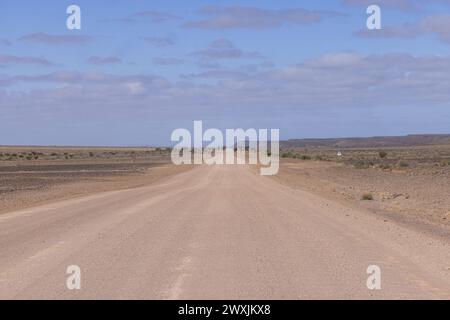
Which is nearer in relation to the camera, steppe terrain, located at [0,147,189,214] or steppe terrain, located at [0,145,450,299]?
steppe terrain, located at [0,145,450,299]

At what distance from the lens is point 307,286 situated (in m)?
8.79

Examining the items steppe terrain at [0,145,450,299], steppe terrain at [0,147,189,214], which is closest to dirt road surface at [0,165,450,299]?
steppe terrain at [0,145,450,299]

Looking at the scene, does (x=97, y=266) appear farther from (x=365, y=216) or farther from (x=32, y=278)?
(x=365, y=216)

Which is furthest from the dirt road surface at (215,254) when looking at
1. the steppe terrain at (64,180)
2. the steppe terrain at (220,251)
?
the steppe terrain at (64,180)

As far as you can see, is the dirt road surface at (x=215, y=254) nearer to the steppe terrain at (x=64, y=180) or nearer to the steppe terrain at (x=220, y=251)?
the steppe terrain at (x=220, y=251)

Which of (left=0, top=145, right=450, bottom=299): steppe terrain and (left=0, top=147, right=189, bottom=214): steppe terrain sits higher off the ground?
(left=0, top=145, right=450, bottom=299): steppe terrain

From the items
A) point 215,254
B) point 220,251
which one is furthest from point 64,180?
point 215,254

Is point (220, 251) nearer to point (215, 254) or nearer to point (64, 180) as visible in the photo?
point (215, 254)

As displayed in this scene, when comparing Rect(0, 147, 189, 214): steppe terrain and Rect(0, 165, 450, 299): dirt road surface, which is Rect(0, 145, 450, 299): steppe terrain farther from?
Rect(0, 147, 189, 214): steppe terrain

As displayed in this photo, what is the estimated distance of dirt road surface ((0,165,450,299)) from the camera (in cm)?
859

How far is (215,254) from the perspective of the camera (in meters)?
11.5

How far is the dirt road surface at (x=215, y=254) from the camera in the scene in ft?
28.2

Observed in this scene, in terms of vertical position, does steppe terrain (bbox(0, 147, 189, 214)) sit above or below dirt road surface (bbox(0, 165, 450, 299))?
below
